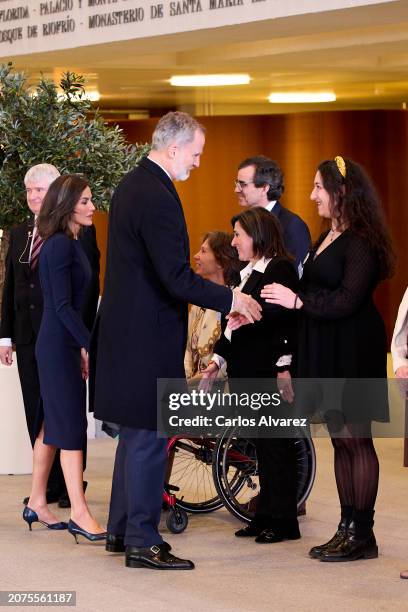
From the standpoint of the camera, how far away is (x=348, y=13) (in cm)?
729

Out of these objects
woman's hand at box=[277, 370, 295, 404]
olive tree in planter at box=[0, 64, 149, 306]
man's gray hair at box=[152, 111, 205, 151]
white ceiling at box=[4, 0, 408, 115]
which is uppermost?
white ceiling at box=[4, 0, 408, 115]

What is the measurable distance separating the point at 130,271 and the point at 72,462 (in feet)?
3.39

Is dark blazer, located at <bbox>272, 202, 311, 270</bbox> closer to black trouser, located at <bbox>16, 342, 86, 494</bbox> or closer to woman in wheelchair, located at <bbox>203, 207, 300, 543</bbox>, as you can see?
woman in wheelchair, located at <bbox>203, 207, 300, 543</bbox>

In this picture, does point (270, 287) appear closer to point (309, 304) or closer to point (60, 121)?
point (309, 304)

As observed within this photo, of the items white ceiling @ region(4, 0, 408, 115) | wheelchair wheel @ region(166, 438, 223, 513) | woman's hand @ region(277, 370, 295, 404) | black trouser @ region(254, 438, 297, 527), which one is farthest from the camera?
white ceiling @ region(4, 0, 408, 115)

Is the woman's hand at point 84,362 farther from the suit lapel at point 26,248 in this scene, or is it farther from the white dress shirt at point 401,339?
the white dress shirt at point 401,339

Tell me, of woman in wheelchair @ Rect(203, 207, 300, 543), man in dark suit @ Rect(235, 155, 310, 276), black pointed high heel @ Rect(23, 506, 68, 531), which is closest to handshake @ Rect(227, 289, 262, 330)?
woman in wheelchair @ Rect(203, 207, 300, 543)

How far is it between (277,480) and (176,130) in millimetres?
1537

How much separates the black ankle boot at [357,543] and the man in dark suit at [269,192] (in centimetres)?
153

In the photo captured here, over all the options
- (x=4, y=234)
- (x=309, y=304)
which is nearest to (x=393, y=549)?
(x=309, y=304)

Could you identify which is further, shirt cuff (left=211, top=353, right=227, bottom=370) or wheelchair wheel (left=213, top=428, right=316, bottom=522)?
wheelchair wheel (left=213, top=428, right=316, bottom=522)

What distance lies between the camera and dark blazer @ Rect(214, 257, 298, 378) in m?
5.05

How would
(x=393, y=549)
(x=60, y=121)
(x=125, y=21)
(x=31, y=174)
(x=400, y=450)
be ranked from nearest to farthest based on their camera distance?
Result: (x=393, y=549)
(x=31, y=174)
(x=60, y=121)
(x=400, y=450)
(x=125, y=21)

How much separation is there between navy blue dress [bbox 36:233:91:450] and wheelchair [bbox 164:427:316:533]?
524 millimetres
